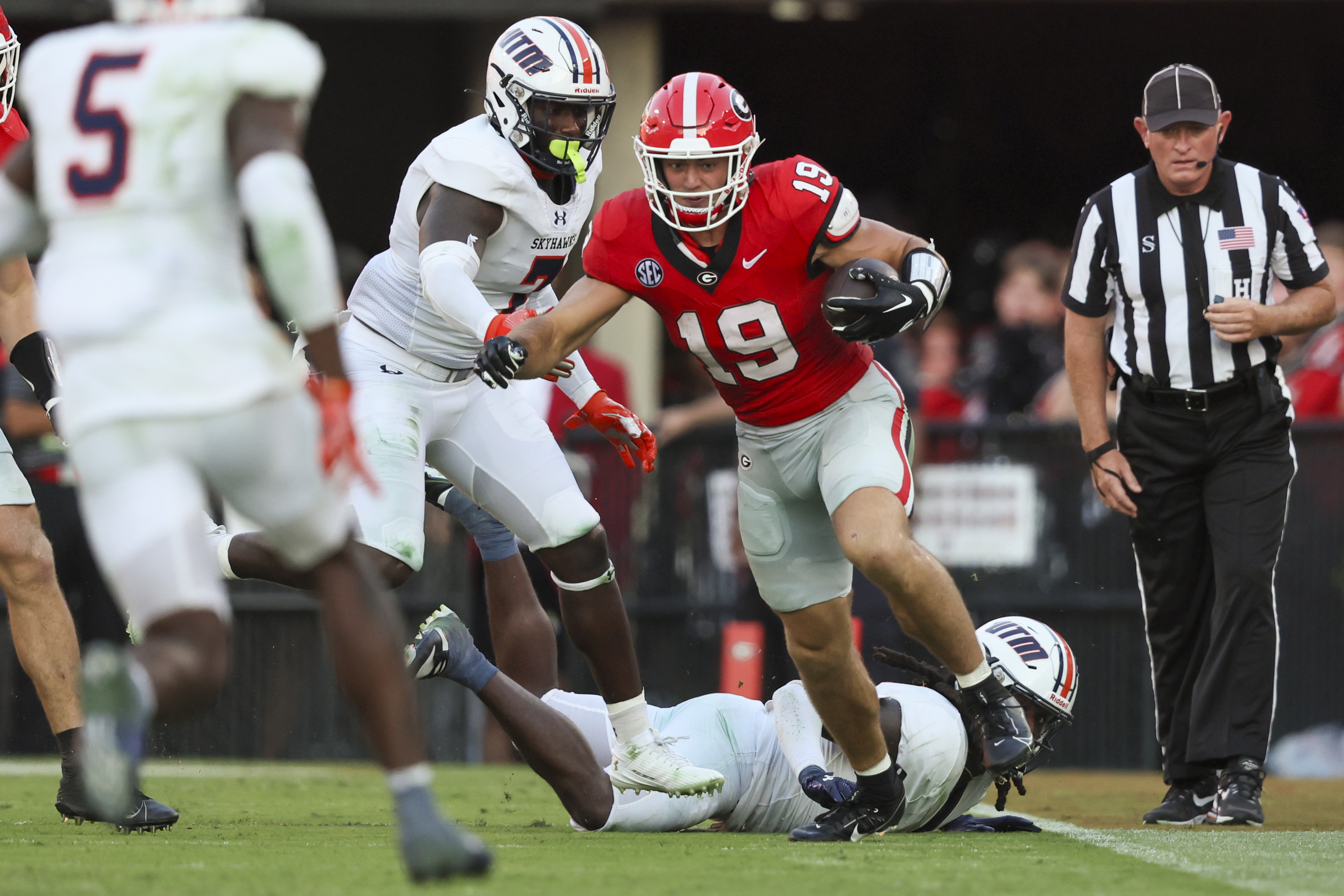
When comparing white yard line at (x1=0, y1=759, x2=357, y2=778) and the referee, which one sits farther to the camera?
white yard line at (x1=0, y1=759, x2=357, y2=778)

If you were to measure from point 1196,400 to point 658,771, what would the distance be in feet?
6.54

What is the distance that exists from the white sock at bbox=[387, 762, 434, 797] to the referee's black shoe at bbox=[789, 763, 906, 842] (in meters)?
1.75

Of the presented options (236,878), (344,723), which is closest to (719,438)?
(344,723)

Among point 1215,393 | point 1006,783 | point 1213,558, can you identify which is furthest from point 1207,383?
point 1006,783

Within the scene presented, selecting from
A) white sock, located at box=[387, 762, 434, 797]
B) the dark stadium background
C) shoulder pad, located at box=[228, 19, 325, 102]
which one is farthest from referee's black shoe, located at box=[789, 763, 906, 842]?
the dark stadium background

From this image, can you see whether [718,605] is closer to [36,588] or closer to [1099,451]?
[1099,451]

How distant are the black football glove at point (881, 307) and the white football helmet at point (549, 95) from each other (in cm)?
101

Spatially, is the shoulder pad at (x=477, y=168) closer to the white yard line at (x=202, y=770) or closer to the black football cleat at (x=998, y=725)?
the black football cleat at (x=998, y=725)

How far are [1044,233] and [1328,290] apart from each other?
6.67 meters

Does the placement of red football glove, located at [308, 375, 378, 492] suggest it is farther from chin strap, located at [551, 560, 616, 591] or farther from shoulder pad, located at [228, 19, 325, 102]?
chin strap, located at [551, 560, 616, 591]

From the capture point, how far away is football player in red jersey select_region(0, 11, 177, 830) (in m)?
4.79

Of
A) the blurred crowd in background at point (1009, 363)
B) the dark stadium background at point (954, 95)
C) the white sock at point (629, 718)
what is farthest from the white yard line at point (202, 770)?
the dark stadium background at point (954, 95)

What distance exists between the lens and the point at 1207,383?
5371mm

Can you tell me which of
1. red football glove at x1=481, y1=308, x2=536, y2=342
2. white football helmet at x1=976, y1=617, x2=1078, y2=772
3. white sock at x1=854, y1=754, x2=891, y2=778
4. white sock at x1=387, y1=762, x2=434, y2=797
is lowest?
white sock at x1=854, y1=754, x2=891, y2=778
